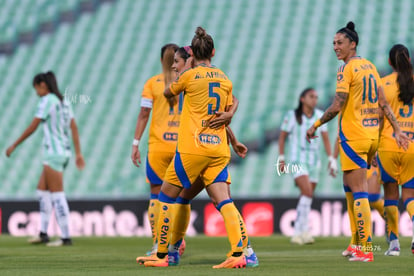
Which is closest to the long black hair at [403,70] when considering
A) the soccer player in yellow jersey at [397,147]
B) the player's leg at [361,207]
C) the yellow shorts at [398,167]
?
the soccer player in yellow jersey at [397,147]

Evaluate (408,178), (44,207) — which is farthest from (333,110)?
(44,207)

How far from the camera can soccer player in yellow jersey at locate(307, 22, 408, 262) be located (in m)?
7.15

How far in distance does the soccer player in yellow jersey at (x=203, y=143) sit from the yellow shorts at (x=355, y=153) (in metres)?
1.23

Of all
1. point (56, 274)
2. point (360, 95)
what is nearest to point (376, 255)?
point (360, 95)

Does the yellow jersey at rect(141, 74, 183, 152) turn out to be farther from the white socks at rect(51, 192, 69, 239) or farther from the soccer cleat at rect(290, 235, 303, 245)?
the soccer cleat at rect(290, 235, 303, 245)

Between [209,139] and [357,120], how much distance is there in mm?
1503

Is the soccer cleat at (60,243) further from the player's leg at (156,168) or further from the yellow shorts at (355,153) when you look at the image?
the yellow shorts at (355,153)

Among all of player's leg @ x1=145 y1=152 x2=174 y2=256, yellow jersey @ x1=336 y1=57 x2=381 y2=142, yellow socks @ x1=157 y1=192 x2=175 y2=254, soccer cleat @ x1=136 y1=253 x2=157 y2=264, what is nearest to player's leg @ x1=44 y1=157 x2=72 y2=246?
player's leg @ x1=145 y1=152 x2=174 y2=256

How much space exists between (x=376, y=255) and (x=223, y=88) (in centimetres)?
272

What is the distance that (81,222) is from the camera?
13.8 metres

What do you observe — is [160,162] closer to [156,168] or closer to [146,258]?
[156,168]

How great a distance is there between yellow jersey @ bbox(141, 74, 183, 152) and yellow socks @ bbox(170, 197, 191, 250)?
114 centimetres

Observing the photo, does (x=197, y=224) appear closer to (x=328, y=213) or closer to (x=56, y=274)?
(x=328, y=213)

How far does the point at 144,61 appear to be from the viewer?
21.3 metres
